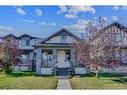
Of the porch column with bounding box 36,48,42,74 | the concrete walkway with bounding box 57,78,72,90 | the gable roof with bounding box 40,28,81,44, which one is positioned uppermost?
the gable roof with bounding box 40,28,81,44

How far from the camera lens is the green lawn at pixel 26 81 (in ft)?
52.5

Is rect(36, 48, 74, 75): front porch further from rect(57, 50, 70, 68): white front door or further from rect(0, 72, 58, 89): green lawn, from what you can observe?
rect(0, 72, 58, 89): green lawn

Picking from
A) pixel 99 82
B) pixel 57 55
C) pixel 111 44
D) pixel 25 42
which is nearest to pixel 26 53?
pixel 25 42

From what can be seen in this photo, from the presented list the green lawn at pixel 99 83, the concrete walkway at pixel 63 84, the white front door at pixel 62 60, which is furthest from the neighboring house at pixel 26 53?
the green lawn at pixel 99 83

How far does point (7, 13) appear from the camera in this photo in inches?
637

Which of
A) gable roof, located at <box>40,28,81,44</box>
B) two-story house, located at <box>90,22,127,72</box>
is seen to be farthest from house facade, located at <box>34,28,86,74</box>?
two-story house, located at <box>90,22,127,72</box>

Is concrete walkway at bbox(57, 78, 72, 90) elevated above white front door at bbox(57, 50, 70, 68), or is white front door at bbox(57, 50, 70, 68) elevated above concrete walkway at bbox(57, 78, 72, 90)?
white front door at bbox(57, 50, 70, 68)

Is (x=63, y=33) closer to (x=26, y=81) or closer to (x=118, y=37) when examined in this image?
(x=118, y=37)

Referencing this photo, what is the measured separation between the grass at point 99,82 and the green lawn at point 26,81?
2.12 feet

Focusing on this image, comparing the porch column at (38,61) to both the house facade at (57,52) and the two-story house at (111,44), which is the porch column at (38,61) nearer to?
the house facade at (57,52)

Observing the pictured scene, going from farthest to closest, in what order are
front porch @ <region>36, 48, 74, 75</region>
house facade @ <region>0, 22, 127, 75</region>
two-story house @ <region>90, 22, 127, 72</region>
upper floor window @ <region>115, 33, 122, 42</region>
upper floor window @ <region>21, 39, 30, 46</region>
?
front porch @ <region>36, 48, 74, 75</region> → upper floor window @ <region>21, 39, 30, 46</region> → upper floor window @ <region>115, 33, 122, 42</region> → house facade @ <region>0, 22, 127, 75</region> → two-story house @ <region>90, 22, 127, 72</region>

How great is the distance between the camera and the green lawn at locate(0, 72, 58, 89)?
16.0m
